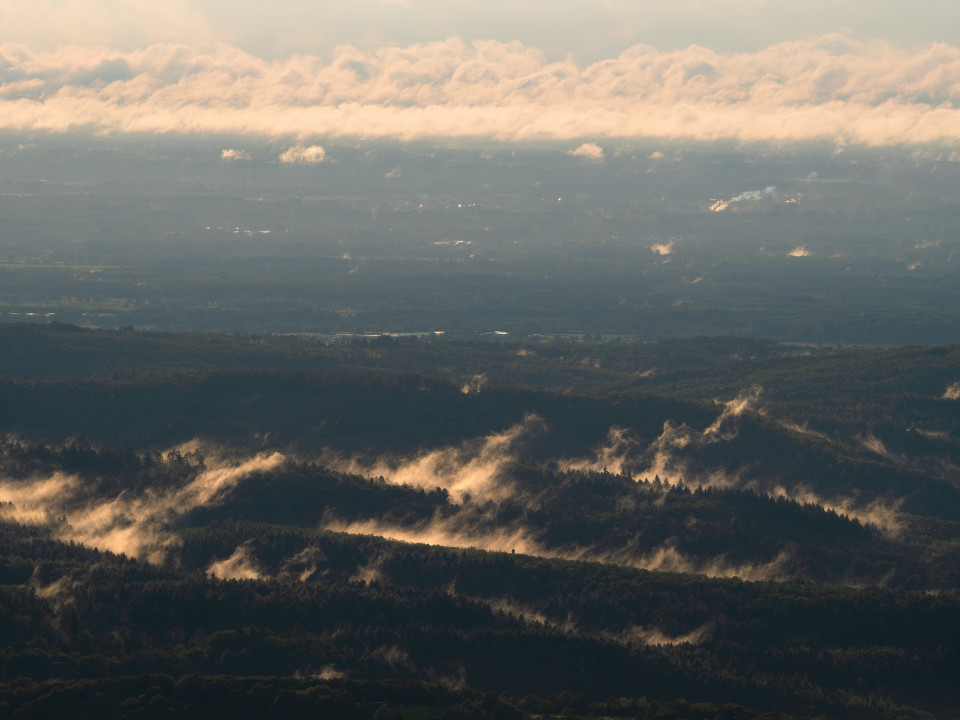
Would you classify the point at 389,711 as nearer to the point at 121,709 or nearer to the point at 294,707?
the point at 294,707

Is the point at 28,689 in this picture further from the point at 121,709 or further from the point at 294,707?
the point at 294,707

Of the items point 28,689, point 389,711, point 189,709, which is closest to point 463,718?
point 389,711

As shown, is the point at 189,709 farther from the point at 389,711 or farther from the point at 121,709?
the point at 389,711

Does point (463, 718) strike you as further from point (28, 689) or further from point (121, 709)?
point (28, 689)

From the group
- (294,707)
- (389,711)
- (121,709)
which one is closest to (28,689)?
(121,709)

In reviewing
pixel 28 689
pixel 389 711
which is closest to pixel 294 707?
pixel 389 711
